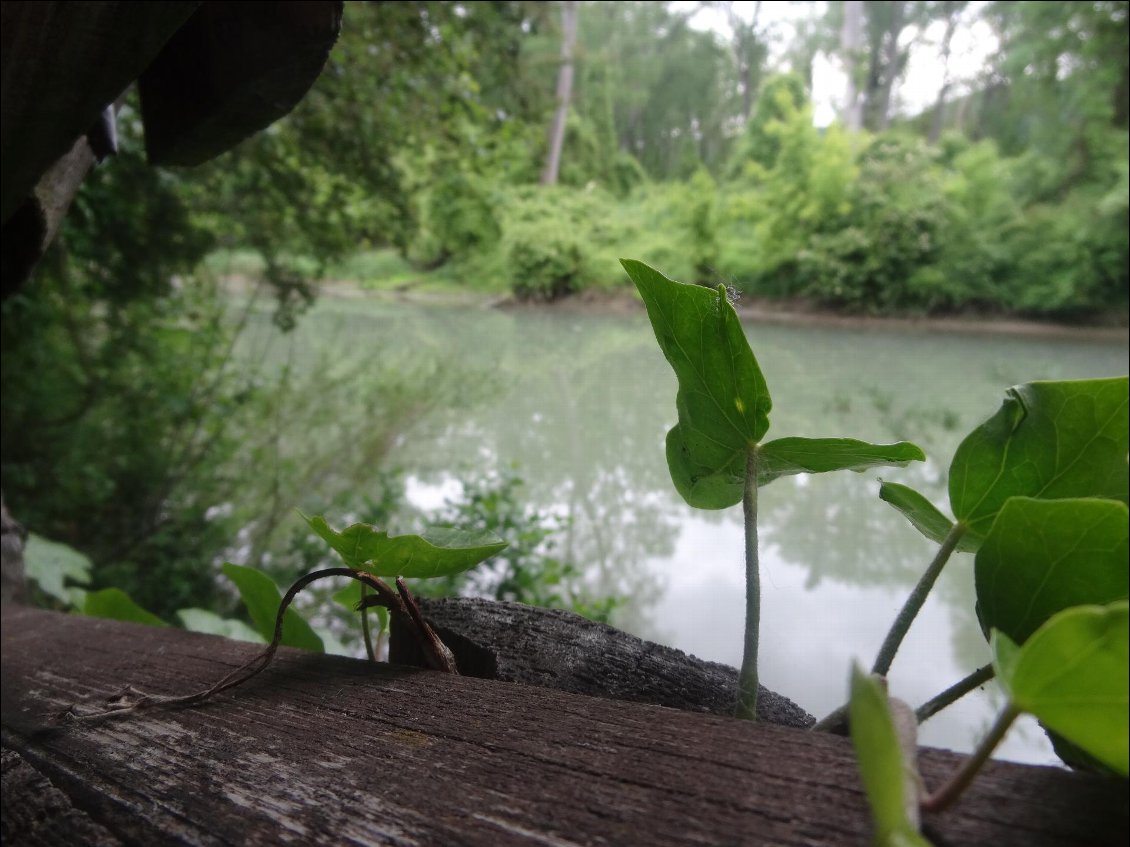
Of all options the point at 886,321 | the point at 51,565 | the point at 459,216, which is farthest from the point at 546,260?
→ the point at 51,565

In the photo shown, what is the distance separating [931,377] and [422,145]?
7.34 ft

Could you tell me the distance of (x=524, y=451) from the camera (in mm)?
3188

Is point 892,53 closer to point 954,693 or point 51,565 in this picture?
point 954,693

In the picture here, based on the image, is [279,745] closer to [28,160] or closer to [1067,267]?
[28,160]

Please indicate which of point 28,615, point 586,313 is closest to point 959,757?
point 28,615

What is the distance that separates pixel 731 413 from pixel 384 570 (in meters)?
0.20

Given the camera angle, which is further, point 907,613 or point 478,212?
point 478,212

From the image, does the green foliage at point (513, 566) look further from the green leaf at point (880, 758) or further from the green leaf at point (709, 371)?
the green leaf at point (880, 758)

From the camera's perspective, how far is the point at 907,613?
27 centimetres

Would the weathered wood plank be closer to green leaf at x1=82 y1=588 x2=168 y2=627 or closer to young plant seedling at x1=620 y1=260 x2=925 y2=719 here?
young plant seedling at x1=620 y1=260 x2=925 y2=719

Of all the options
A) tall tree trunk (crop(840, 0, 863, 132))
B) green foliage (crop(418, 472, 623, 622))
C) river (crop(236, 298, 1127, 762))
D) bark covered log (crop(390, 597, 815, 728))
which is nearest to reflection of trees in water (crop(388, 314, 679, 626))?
river (crop(236, 298, 1127, 762))

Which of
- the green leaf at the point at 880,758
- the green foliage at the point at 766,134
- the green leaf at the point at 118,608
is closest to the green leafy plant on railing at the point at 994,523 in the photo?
the green leaf at the point at 880,758

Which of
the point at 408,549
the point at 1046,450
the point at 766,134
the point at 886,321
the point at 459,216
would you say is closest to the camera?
the point at 1046,450

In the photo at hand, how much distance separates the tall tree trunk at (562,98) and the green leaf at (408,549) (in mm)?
3426
